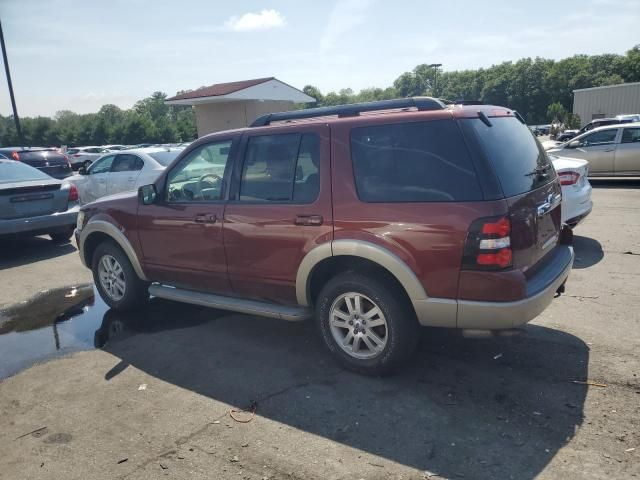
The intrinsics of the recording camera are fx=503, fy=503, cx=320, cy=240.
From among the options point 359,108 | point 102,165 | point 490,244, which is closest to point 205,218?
point 359,108

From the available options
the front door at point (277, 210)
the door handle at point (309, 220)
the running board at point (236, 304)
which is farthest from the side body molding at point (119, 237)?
the door handle at point (309, 220)

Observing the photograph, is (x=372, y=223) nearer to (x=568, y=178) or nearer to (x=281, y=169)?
(x=281, y=169)

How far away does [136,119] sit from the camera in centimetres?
5781

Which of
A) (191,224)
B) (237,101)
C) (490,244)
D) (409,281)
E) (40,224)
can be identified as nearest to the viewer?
(490,244)

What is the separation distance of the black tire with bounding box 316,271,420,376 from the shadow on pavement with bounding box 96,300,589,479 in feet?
0.42

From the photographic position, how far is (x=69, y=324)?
5441mm

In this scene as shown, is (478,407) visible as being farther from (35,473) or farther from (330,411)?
(35,473)

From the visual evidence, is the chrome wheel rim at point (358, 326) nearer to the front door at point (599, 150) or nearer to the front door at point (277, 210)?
the front door at point (277, 210)

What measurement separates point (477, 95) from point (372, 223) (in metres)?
97.4

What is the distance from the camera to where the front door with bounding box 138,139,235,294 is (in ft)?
15.0

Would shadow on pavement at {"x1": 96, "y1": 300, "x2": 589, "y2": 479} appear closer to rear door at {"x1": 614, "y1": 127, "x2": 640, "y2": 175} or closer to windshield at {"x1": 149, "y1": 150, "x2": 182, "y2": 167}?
windshield at {"x1": 149, "y1": 150, "x2": 182, "y2": 167}

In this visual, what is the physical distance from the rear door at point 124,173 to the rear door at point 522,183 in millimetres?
8662

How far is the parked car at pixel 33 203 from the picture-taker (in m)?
8.15

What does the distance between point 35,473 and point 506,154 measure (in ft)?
11.9
